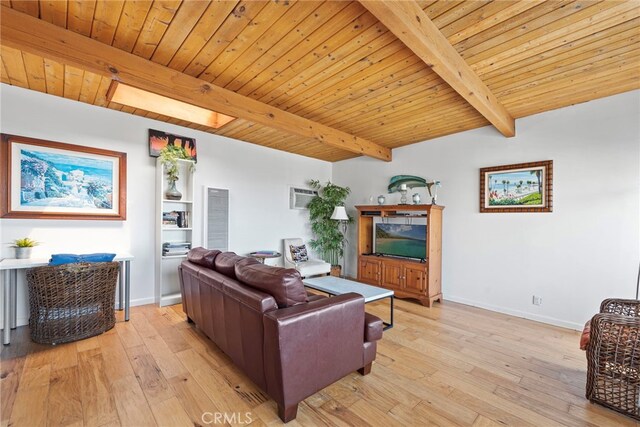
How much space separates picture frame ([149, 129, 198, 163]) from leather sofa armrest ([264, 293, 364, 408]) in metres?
3.08

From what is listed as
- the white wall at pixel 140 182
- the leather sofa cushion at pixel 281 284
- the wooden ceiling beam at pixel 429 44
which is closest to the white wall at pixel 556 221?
the wooden ceiling beam at pixel 429 44

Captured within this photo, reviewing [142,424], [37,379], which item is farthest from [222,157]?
[142,424]

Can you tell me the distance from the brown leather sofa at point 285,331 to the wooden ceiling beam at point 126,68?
1540 millimetres

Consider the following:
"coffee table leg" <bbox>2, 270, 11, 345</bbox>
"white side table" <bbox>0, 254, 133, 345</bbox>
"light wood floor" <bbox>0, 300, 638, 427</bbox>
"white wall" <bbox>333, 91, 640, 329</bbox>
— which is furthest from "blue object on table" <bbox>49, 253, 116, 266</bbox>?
"white wall" <bbox>333, 91, 640, 329</bbox>

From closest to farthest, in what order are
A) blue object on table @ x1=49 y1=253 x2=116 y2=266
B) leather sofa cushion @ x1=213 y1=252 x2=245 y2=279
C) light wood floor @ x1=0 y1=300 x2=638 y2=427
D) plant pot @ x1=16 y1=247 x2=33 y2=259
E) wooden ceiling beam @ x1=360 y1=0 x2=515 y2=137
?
wooden ceiling beam @ x1=360 y1=0 x2=515 y2=137 → light wood floor @ x1=0 y1=300 x2=638 y2=427 → leather sofa cushion @ x1=213 y1=252 x2=245 y2=279 → blue object on table @ x1=49 y1=253 x2=116 y2=266 → plant pot @ x1=16 y1=247 x2=33 y2=259

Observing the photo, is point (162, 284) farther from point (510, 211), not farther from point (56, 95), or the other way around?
point (510, 211)

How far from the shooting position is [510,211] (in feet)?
11.3

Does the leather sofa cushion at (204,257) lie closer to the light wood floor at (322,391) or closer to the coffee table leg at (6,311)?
the light wood floor at (322,391)

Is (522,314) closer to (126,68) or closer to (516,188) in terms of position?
(516,188)

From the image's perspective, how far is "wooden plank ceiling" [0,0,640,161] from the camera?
1.68 m

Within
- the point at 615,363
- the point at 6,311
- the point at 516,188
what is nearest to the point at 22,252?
the point at 6,311

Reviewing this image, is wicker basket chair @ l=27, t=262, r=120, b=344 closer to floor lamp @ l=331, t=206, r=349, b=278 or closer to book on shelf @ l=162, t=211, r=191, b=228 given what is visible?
book on shelf @ l=162, t=211, r=191, b=228

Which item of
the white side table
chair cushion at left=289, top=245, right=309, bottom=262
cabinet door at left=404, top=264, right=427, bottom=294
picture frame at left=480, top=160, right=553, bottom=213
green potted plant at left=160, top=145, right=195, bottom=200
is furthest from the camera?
chair cushion at left=289, top=245, right=309, bottom=262

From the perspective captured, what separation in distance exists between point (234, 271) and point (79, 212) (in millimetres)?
2298
